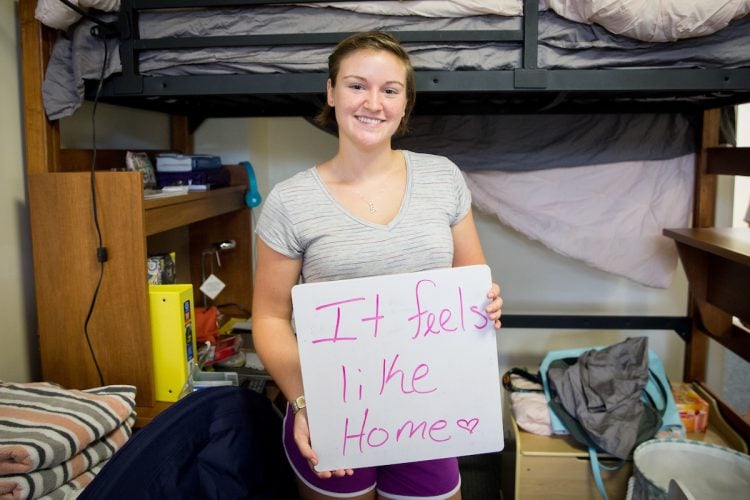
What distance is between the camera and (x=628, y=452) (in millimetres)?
1562

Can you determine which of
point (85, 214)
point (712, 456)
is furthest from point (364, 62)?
point (712, 456)

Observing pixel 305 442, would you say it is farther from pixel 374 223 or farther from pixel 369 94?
pixel 369 94

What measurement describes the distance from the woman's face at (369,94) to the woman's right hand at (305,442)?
0.48 meters

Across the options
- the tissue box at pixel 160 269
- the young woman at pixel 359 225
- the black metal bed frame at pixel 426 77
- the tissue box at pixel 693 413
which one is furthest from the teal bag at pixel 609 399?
the tissue box at pixel 160 269

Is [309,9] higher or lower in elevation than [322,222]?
higher

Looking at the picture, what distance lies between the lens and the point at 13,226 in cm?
132

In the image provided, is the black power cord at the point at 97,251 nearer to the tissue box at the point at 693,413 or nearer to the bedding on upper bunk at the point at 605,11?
the bedding on upper bunk at the point at 605,11

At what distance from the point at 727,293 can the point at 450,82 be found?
1022 mm

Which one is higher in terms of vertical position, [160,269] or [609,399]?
[160,269]

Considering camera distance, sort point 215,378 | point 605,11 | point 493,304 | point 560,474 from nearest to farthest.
Answer: point 493,304 < point 605,11 < point 215,378 < point 560,474

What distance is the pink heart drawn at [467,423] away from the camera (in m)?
0.99

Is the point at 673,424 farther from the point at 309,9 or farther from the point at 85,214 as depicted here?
the point at 85,214

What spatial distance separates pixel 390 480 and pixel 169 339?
624mm

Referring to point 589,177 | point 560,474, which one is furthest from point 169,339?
point 589,177
